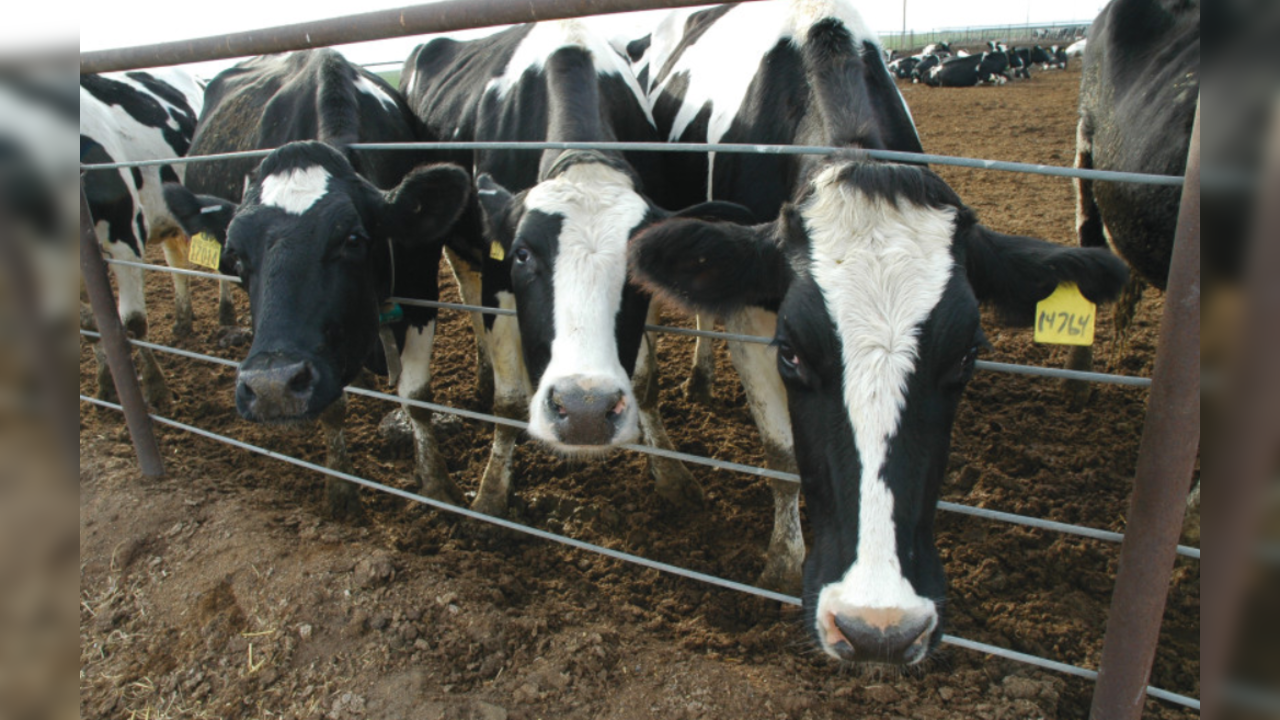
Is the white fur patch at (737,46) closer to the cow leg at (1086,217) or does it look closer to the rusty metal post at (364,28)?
the rusty metal post at (364,28)

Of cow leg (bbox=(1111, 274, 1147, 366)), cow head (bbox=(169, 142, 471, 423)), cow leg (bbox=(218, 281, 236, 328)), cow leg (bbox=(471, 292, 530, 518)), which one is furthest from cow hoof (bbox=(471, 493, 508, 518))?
cow leg (bbox=(218, 281, 236, 328))

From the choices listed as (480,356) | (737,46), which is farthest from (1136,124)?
(480,356)

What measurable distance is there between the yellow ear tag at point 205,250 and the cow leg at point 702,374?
2.55 m

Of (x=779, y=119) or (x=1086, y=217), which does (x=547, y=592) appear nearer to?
(x=779, y=119)

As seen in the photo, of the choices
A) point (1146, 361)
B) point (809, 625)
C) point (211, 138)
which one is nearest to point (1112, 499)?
point (1146, 361)

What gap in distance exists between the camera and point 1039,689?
2.45 m

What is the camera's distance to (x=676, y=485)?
12.3 ft

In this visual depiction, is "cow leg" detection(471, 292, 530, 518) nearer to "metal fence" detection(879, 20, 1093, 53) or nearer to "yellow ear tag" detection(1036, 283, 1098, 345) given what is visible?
"yellow ear tag" detection(1036, 283, 1098, 345)

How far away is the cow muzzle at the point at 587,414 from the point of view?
8.23ft

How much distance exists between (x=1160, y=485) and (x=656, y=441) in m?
2.57

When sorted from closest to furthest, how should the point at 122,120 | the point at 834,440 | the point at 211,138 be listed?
the point at 834,440 < the point at 211,138 < the point at 122,120

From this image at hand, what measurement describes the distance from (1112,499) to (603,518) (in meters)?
2.26

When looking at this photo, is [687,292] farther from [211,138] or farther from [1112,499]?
[211,138]

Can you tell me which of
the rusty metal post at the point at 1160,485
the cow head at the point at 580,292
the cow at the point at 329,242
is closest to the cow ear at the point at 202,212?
the cow at the point at 329,242
